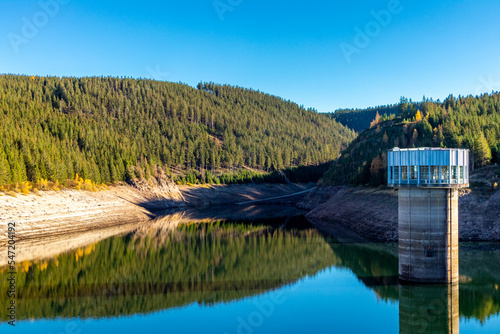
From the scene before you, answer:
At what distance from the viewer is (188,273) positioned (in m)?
45.5

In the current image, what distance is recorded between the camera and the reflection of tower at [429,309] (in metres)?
29.2

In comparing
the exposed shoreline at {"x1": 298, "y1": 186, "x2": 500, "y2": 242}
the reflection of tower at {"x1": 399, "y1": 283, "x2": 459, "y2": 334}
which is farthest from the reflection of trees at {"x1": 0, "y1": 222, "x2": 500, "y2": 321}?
the exposed shoreline at {"x1": 298, "y1": 186, "x2": 500, "y2": 242}

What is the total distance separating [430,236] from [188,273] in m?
25.7

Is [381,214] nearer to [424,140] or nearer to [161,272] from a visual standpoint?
[424,140]

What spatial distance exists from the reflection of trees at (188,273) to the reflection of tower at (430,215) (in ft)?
8.87

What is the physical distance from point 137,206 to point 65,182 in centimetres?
2104

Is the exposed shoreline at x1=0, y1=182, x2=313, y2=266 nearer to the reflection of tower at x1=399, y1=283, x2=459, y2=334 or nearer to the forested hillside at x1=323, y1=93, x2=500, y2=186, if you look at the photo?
the reflection of tower at x1=399, y1=283, x2=459, y2=334

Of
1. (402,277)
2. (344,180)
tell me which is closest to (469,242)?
(402,277)

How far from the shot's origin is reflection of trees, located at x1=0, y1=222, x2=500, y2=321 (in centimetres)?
3384

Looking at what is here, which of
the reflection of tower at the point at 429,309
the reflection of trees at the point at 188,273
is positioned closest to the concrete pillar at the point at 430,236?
the reflection of tower at the point at 429,309

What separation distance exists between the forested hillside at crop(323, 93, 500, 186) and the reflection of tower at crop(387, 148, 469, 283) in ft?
151

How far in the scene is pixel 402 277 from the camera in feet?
118

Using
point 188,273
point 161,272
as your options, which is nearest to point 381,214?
point 188,273

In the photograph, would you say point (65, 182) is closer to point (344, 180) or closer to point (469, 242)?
point (344, 180)
